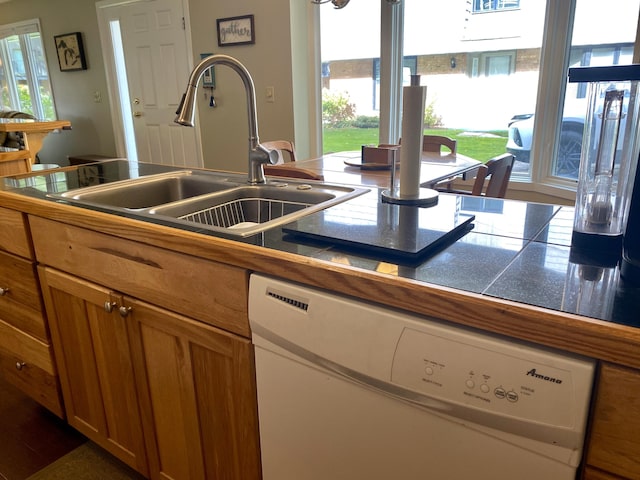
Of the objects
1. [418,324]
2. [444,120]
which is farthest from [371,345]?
[444,120]

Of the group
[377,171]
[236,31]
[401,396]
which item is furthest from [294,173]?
[236,31]

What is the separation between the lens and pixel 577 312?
0.59 m

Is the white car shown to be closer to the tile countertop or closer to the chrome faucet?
the tile countertop

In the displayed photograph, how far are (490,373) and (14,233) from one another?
1.39m

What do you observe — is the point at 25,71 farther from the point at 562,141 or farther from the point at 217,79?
the point at 562,141

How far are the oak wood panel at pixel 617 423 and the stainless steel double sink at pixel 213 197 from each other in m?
0.68

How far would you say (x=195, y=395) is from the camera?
1.09m

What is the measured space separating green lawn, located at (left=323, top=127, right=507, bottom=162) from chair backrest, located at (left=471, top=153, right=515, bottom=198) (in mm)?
1165

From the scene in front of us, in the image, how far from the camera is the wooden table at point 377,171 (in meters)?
2.17

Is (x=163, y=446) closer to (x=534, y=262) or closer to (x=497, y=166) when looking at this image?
(x=534, y=262)

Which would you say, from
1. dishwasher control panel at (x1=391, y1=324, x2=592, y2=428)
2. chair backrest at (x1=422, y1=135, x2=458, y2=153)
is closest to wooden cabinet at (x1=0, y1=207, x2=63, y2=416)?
dishwasher control panel at (x1=391, y1=324, x2=592, y2=428)

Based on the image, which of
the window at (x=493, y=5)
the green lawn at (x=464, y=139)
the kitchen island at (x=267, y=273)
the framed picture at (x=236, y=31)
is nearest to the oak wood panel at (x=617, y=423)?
the kitchen island at (x=267, y=273)

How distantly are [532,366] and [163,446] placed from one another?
39.2 inches

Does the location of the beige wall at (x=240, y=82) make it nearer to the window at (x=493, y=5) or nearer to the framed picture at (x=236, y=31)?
the framed picture at (x=236, y=31)
